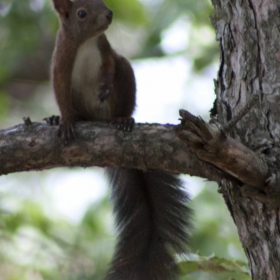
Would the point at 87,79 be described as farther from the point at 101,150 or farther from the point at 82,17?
the point at 101,150

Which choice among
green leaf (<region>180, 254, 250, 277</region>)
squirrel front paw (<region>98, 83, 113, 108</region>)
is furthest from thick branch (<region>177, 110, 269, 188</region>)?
squirrel front paw (<region>98, 83, 113, 108</region>)

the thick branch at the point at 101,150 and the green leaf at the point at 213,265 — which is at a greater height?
the thick branch at the point at 101,150

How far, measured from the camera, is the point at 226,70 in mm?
2852

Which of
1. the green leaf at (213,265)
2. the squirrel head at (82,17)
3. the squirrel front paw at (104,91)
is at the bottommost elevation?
the green leaf at (213,265)

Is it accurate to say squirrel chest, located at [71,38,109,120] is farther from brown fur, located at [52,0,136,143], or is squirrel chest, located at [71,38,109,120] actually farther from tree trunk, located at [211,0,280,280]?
tree trunk, located at [211,0,280,280]

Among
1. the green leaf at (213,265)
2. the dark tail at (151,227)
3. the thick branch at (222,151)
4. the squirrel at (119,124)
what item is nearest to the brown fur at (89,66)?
the squirrel at (119,124)

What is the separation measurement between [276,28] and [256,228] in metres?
0.85

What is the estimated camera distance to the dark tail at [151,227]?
314cm

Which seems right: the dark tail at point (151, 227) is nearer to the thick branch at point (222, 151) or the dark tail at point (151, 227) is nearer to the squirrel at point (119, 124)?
the squirrel at point (119, 124)

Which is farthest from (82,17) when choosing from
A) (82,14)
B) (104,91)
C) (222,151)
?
(222,151)

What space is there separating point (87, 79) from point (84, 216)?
2050 mm

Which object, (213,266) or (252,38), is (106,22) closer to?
(252,38)

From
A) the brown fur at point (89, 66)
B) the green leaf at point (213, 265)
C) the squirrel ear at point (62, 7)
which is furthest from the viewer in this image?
the squirrel ear at point (62, 7)

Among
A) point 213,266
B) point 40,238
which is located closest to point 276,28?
point 213,266
